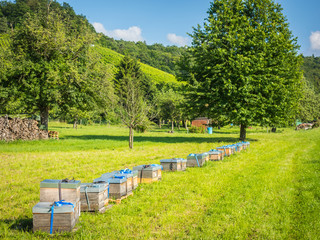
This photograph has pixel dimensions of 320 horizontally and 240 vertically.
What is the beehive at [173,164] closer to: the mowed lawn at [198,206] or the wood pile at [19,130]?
the mowed lawn at [198,206]

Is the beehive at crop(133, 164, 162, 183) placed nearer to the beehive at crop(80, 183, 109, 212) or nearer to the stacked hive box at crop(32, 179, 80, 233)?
the beehive at crop(80, 183, 109, 212)

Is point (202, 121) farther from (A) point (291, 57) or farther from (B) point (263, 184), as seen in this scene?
(B) point (263, 184)

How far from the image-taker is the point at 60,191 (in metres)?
5.65

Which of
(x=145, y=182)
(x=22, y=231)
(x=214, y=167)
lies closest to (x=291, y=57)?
(x=214, y=167)

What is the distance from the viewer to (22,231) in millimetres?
5230

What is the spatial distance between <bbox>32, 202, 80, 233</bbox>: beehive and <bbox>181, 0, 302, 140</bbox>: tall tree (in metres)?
19.7

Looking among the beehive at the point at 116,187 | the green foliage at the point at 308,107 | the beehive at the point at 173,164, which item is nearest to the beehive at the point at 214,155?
the beehive at the point at 173,164

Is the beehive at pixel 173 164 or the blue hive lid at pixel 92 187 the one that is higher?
the blue hive lid at pixel 92 187

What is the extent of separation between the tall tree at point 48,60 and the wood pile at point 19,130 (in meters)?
1.98

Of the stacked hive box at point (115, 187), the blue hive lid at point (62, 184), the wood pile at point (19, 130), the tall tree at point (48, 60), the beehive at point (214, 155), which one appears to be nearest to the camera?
the blue hive lid at point (62, 184)

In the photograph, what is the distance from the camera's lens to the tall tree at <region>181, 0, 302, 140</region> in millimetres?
23469

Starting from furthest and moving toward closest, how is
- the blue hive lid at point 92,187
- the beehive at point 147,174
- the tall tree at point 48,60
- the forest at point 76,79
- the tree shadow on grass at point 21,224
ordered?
the tall tree at point 48,60, the forest at point 76,79, the beehive at point 147,174, the blue hive lid at point 92,187, the tree shadow on grass at point 21,224

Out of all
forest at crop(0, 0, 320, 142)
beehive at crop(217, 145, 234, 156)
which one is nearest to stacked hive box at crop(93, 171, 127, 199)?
beehive at crop(217, 145, 234, 156)

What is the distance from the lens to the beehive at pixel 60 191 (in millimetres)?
5605
